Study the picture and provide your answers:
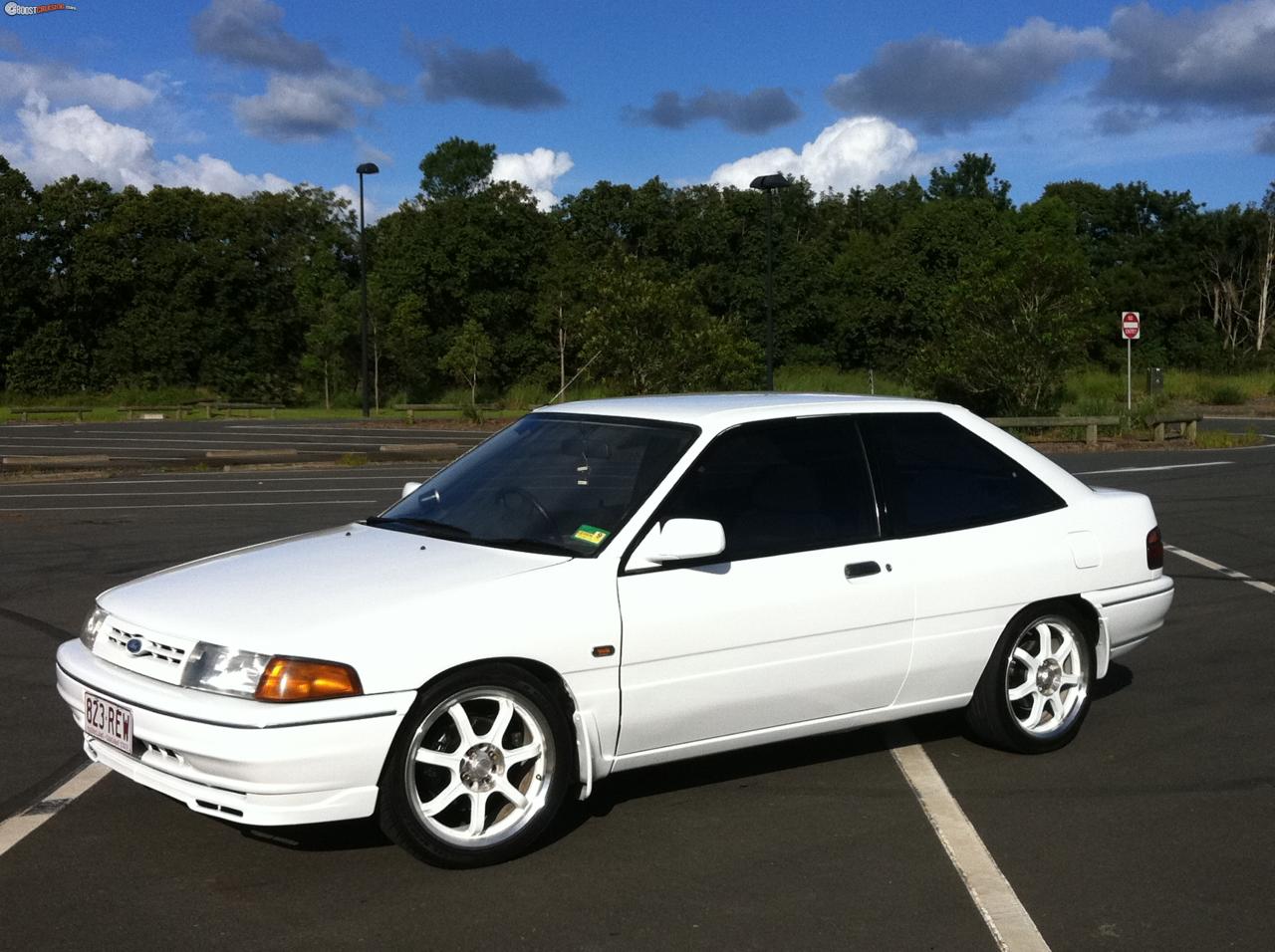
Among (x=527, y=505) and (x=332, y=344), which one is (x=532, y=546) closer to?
(x=527, y=505)

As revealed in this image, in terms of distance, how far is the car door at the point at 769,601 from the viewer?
204 inches

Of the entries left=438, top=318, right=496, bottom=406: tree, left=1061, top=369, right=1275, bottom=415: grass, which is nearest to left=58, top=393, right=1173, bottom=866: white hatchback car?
left=1061, top=369, right=1275, bottom=415: grass

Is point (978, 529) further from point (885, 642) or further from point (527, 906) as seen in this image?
point (527, 906)

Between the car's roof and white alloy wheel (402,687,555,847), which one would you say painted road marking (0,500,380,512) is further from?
white alloy wheel (402,687,555,847)

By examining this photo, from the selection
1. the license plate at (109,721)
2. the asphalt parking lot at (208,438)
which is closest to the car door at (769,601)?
Result: the license plate at (109,721)

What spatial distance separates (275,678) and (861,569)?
7.67 ft

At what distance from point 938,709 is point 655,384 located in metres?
35.0

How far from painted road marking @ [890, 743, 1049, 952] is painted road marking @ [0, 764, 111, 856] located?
326 centimetres

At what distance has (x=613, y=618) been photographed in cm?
505

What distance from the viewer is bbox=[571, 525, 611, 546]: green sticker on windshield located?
17.2 ft

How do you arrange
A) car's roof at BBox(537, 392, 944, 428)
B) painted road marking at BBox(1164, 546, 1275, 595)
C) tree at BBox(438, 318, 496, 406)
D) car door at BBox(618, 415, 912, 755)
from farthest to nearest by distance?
tree at BBox(438, 318, 496, 406), painted road marking at BBox(1164, 546, 1275, 595), car's roof at BBox(537, 392, 944, 428), car door at BBox(618, 415, 912, 755)

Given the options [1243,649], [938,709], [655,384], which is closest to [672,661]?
[938,709]

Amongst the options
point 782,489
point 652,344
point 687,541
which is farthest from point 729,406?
point 652,344

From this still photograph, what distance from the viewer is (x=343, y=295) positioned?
7950 cm
